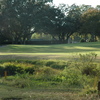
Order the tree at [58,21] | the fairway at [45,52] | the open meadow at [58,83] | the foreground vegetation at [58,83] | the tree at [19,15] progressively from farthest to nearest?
the tree at [58,21], the tree at [19,15], the fairway at [45,52], the foreground vegetation at [58,83], the open meadow at [58,83]

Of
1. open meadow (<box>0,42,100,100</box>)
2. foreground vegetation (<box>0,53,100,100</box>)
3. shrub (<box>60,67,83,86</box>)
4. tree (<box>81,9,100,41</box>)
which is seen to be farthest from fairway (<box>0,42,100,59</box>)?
tree (<box>81,9,100,41</box>)

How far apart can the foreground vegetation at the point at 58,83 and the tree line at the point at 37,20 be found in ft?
177

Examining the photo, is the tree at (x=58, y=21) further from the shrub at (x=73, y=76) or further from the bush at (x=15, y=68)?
the shrub at (x=73, y=76)

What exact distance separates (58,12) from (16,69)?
64.7m

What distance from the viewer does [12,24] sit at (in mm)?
77375

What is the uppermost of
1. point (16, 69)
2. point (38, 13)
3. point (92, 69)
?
point (38, 13)

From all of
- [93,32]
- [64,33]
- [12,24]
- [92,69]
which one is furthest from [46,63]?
[64,33]

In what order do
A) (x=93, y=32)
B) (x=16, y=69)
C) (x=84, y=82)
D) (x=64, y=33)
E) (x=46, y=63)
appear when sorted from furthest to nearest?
(x=64, y=33)
(x=93, y=32)
(x=46, y=63)
(x=16, y=69)
(x=84, y=82)

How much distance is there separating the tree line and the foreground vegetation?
54.0 m

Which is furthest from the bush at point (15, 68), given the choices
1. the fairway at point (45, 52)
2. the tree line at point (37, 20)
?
the tree line at point (37, 20)

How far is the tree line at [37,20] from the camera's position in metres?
78.2

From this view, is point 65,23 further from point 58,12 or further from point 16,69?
point 16,69

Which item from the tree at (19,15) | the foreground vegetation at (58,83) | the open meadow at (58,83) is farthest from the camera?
the tree at (19,15)

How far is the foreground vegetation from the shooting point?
9.92 metres
